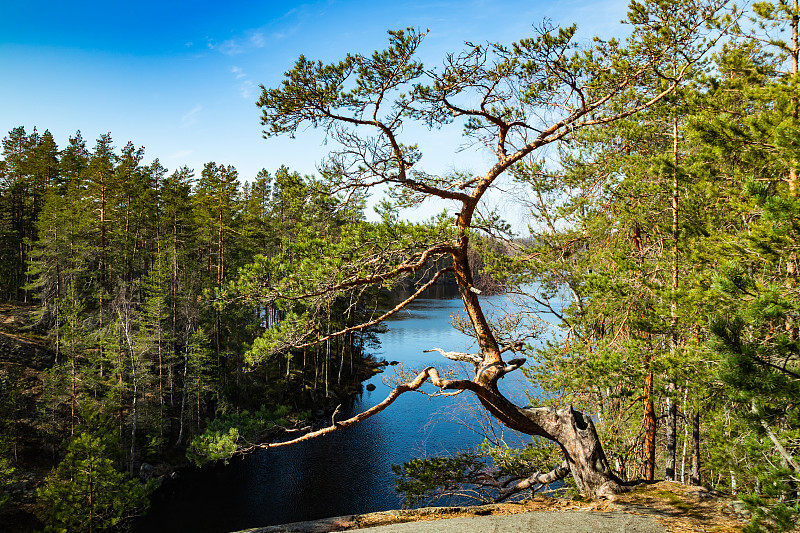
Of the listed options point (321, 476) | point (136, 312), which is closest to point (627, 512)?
point (321, 476)

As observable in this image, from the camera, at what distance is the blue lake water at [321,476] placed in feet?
53.0

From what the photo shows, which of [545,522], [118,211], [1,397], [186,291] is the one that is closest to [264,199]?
[118,211]

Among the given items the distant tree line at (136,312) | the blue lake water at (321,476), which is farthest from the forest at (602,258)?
the distant tree line at (136,312)

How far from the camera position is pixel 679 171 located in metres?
7.01

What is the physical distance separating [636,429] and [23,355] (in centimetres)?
2745

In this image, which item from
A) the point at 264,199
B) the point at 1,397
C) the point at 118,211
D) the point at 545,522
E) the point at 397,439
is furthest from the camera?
the point at 264,199

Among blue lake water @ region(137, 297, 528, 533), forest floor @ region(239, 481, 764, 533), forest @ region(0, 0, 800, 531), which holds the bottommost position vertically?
blue lake water @ region(137, 297, 528, 533)

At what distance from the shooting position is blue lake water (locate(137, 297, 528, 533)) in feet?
53.0

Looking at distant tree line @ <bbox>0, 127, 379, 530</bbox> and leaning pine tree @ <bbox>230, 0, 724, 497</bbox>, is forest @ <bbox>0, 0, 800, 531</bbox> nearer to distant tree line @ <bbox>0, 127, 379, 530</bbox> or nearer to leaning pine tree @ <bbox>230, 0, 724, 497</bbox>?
leaning pine tree @ <bbox>230, 0, 724, 497</bbox>

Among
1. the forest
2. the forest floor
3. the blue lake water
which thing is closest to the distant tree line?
the blue lake water

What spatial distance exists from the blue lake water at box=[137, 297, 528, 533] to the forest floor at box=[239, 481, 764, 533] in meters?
7.17

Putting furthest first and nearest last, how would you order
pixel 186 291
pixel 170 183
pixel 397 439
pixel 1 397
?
pixel 170 183 < pixel 186 291 < pixel 397 439 < pixel 1 397

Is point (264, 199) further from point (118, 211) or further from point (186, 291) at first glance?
point (186, 291)

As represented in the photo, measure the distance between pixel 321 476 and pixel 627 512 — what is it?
16.4m
